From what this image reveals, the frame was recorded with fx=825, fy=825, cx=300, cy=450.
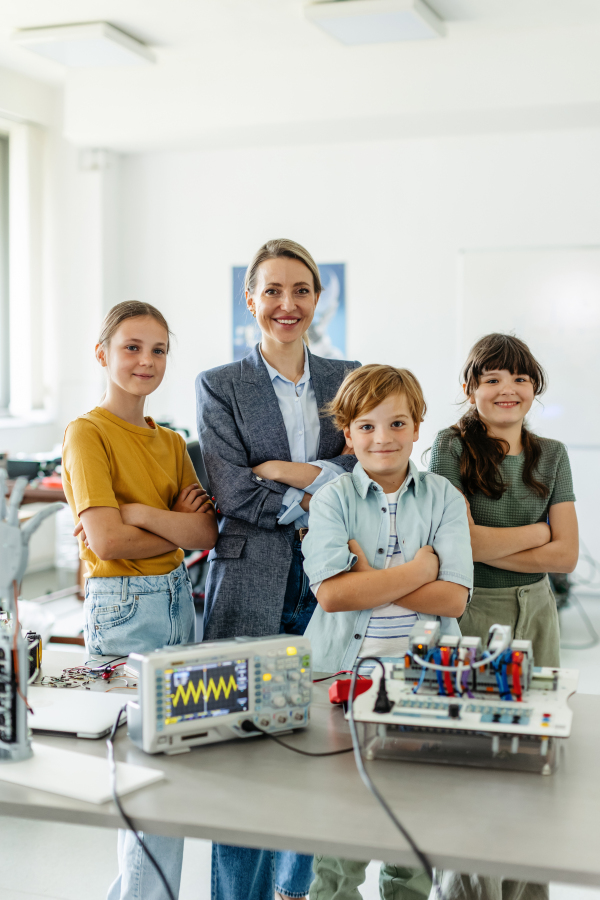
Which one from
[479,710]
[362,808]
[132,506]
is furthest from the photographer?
[132,506]

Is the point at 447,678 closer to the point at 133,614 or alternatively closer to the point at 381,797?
the point at 381,797

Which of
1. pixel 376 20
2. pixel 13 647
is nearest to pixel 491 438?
pixel 13 647

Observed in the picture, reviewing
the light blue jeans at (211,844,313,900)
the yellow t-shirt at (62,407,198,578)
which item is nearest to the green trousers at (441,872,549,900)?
the light blue jeans at (211,844,313,900)

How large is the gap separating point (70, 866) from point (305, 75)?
431 centimetres

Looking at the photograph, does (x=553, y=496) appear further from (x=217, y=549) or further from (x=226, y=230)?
(x=226, y=230)

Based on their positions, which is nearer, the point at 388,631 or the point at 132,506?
the point at 388,631

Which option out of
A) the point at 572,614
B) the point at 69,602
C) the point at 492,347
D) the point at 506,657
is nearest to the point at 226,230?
the point at 69,602

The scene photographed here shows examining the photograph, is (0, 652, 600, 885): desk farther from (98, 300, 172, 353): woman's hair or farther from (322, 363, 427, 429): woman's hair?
(98, 300, 172, 353): woman's hair

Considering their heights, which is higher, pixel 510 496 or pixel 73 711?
pixel 510 496

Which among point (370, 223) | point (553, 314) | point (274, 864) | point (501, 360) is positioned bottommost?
point (274, 864)

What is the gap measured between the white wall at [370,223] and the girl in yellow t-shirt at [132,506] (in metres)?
3.64

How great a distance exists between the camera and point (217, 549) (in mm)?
1923

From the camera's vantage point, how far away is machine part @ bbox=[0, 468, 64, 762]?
1233mm

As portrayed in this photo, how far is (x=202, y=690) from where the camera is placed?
1.26 metres
